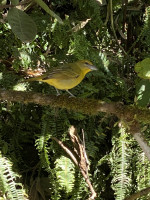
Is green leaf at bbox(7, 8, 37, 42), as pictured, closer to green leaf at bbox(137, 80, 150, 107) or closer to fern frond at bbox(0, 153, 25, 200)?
green leaf at bbox(137, 80, 150, 107)

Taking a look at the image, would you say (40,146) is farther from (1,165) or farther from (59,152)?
(1,165)

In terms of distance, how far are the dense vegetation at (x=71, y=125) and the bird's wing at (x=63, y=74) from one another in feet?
0.56

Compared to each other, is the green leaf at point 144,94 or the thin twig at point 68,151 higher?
the green leaf at point 144,94

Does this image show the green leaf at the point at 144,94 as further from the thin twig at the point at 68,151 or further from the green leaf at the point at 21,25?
the green leaf at the point at 21,25

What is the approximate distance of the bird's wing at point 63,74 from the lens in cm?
141

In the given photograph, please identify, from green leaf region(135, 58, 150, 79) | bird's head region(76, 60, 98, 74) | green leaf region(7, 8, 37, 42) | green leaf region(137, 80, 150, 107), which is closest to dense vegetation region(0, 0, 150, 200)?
green leaf region(137, 80, 150, 107)

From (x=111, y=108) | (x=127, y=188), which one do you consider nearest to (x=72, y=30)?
(x=111, y=108)

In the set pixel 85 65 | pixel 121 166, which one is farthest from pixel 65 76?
pixel 121 166

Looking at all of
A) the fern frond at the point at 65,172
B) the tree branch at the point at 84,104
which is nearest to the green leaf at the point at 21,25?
the tree branch at the point at 84,104

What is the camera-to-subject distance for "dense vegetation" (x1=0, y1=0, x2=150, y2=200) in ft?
5.13

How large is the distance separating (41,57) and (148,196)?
3.50ft

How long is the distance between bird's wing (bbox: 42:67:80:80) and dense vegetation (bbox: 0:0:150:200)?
0.56ft

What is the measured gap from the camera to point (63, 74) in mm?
1456

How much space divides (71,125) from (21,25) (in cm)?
84
